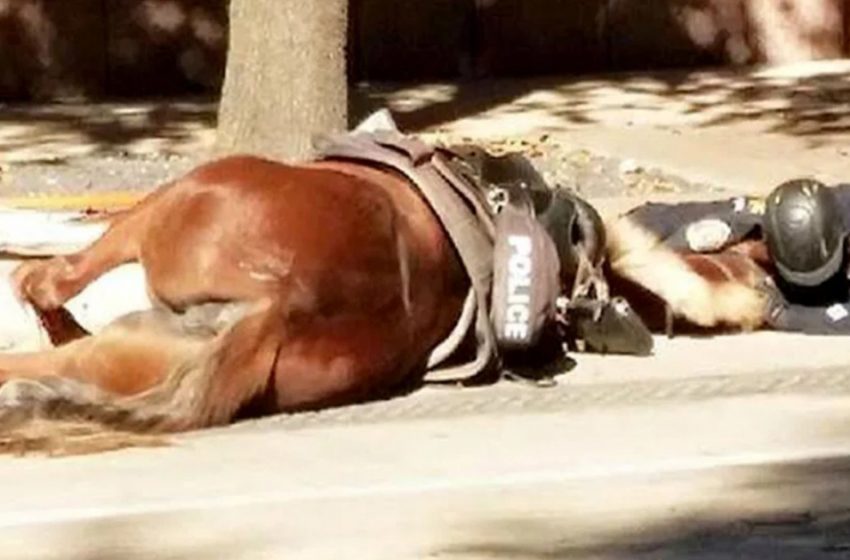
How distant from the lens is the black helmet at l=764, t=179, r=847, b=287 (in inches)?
310

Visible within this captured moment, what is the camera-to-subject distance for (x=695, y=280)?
8.05 meters

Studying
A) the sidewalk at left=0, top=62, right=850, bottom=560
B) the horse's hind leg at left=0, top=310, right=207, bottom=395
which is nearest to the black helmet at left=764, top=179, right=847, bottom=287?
the sidewalk at left=0, top=62, right=850, bottom=560

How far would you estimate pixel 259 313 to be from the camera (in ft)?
21.7

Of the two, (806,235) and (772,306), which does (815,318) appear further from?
(806,235)

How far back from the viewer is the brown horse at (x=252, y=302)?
21.5 ft

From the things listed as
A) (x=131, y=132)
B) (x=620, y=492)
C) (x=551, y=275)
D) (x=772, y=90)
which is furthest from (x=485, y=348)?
(x=772, y=90)

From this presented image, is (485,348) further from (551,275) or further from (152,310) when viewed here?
(152,310)

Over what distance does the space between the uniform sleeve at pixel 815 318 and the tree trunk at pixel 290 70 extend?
3.78 meters

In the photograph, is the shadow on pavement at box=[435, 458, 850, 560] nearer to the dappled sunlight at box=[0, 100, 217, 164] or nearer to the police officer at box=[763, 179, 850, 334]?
the police officer at box=[763, 179, 850, 334]

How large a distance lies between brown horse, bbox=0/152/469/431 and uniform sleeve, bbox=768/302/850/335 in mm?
1319

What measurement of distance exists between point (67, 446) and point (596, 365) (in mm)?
1861

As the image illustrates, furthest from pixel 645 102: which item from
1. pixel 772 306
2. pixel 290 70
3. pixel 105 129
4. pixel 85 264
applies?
pixel 85 264

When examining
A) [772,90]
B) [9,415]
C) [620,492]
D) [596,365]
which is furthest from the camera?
[772,90]

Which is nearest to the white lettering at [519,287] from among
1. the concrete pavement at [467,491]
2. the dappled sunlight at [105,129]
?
the concrete pavement at [467,491]
